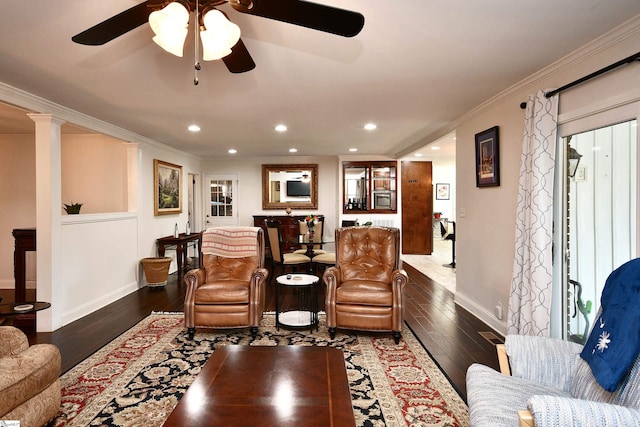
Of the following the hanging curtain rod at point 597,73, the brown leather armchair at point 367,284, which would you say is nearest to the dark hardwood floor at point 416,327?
the brown leather armchair at point 367,284

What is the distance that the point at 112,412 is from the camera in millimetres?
2098

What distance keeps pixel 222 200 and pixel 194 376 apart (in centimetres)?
608

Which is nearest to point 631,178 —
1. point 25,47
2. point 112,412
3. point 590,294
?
point 590,294

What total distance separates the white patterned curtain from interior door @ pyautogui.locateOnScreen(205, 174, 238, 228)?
260 inches

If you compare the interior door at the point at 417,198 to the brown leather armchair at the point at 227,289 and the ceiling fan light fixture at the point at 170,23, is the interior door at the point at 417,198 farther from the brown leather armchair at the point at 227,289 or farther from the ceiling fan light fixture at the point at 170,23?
the ceiling fan light fixture at the point at 170,23

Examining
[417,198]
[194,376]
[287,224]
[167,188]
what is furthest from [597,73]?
[287,224]

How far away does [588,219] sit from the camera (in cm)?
269

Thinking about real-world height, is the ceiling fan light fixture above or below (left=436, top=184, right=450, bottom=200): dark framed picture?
above

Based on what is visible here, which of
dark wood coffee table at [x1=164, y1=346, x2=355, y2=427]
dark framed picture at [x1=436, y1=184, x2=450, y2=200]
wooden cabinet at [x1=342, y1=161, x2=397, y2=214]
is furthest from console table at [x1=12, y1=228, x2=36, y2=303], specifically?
dark framed picture at [x1=436, y1=184, x2=450, y2=200]

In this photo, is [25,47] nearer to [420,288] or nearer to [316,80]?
[316,80]

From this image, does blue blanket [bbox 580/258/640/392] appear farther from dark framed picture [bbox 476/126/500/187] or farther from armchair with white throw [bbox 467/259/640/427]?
dark framed picture [bbox 476/126/500/187]

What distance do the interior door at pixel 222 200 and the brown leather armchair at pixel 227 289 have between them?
458 centimetres

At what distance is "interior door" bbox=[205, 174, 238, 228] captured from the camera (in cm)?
823

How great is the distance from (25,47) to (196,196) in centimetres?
597
